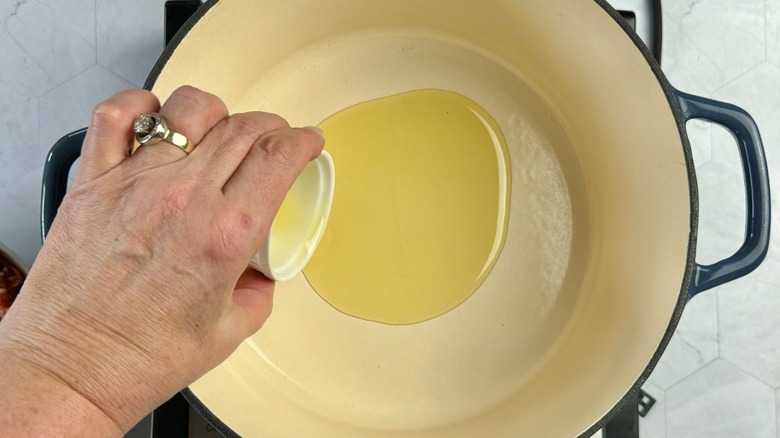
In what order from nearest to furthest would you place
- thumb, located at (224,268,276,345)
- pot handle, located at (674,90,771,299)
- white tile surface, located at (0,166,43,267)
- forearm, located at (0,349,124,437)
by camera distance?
1. forearm, located at (0,349,124,437)
2. thumb, located at (224,268,276,345)
3. pot handle, located at (674,90,771,299)
4. white tile surface, located at (0,166,43,267)

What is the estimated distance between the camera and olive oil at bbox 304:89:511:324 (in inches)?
28.7

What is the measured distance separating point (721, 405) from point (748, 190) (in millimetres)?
291

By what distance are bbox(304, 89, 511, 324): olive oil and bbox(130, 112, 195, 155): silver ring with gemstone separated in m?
0.32

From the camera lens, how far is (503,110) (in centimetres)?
76

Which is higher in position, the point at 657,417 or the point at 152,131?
the point at 152,131

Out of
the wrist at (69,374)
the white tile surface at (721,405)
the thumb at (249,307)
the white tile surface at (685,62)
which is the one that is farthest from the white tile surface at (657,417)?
the wrist at (69,374)

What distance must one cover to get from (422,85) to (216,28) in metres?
0.26

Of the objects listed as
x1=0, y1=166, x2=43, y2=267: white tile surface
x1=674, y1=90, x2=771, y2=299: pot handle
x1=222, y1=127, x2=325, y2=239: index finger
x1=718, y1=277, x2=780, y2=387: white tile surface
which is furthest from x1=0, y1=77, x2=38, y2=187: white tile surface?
x1=718, y1=277, x2=780, y2=387: white tile surface

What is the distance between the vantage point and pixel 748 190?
59cm

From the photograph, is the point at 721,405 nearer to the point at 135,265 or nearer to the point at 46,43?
the point at 135,265

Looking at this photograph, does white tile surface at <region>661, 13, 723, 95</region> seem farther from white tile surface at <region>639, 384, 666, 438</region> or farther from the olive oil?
white tile surface at <region>639, 384, 666, 438</region>

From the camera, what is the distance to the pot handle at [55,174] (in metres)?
0.54

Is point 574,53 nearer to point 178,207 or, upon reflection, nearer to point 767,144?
point 767,144

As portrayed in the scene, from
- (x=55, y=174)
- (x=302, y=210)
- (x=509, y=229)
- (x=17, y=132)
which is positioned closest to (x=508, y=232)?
(x=509, y=229)
